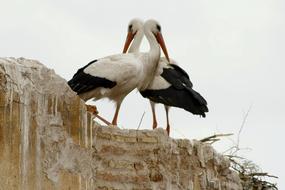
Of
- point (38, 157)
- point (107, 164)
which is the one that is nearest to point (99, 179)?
point (107, 164)

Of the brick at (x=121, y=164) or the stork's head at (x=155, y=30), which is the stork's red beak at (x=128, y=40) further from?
the brick at (x=121, y=164)

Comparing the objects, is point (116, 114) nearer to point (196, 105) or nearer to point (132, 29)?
point (196, 105)

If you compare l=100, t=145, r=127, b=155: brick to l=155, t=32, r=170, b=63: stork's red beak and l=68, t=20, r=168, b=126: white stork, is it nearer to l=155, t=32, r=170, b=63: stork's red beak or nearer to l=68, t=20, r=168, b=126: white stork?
l=68, t=20, r=168, b=126: white stork

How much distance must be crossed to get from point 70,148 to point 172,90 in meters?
4.56

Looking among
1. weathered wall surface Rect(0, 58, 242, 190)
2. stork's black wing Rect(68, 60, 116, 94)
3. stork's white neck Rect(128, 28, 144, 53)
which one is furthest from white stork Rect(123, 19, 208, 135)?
weathered wall surface Rect(0, 58, 242, 190)

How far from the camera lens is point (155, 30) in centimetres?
Answer: 1151

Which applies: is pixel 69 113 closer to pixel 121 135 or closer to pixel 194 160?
pixel 121 135

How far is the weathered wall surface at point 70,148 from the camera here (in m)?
6.08

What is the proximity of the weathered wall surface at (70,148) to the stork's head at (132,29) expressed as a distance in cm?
320

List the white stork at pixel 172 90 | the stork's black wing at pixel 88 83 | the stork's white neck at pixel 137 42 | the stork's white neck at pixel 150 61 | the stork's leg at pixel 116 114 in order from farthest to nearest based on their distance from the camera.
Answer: the stork's white neck at pixel 137 42
the white stork at pixel 172 90
the stork's white neck at pixel 150 61
the stork's leg at pixel 116 114
the stork's black wing at pixel 88 83

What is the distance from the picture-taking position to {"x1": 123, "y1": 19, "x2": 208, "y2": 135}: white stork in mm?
10977

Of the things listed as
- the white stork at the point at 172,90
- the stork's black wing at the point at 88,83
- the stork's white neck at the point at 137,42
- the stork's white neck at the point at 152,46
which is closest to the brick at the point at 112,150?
the stork's black wing at the point at 88,83

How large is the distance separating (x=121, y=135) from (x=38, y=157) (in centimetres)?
155

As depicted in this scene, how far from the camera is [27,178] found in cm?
617
